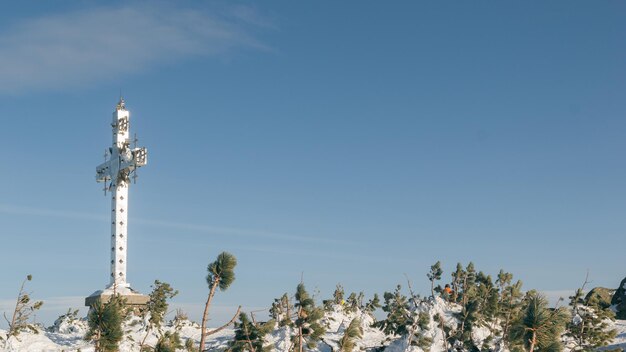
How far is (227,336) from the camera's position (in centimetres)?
4791

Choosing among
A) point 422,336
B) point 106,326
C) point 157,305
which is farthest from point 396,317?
point 106,326

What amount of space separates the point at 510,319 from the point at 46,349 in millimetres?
27260

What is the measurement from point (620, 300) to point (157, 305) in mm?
49670

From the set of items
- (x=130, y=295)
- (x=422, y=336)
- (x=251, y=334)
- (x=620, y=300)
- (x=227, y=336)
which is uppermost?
(x=130, y=295)

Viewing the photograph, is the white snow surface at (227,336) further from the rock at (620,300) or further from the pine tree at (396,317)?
the rock at (620,300)

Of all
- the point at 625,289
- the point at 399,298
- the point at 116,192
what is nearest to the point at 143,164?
the point at 116,192

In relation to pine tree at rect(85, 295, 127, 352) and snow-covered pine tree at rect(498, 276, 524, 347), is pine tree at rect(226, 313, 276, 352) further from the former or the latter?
snow-covered pine tree at rect(498, 276, 524, 347)

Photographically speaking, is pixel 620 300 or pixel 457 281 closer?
pixel 457 281

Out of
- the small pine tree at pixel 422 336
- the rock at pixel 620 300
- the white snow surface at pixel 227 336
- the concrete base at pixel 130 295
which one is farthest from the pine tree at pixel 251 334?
the rock at pixel 620 300

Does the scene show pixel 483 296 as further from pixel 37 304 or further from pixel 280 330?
pixel 37 304

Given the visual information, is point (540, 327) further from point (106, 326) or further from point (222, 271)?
point (106, 326)

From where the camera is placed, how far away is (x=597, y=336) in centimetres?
4694

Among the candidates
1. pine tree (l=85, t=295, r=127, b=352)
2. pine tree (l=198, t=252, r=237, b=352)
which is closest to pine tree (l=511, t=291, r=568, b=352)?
pine tree (l=198, t=252, r=237, b=352)

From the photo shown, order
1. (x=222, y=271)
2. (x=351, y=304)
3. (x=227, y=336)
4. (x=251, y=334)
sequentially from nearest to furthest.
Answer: (x=222, y=271), (x=251, y=334), (x=227, y=336), (x=351, y=304)
